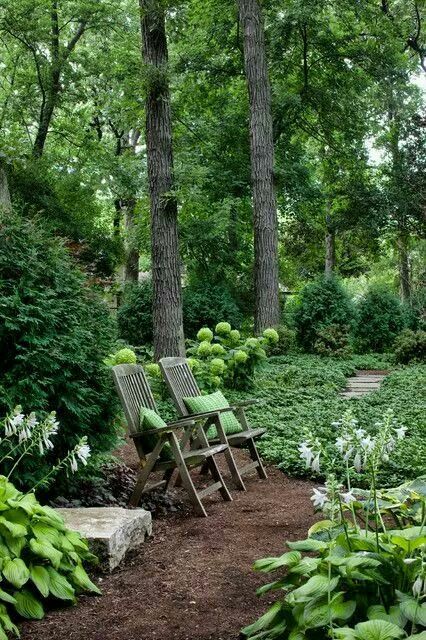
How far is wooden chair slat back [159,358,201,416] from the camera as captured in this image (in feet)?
19.7

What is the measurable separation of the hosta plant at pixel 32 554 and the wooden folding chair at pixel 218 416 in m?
2.22

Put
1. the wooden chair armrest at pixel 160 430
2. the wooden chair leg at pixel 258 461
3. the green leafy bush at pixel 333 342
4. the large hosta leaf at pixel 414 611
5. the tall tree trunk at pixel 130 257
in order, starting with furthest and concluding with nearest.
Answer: the tall tree trunk at pixel 130 257 → the green leafy bush at pixel 333 342 → the wooden chair leg at pixel 258 461 → the wooden chair armrest at pixel 160 430 → the large hosta leaf at pixel 414 611

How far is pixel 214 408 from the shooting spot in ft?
20.2

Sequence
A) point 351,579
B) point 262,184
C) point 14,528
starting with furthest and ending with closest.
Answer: point 262,184, point 14,528, point 351,579

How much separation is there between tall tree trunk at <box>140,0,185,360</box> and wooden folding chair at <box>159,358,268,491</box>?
400 cm

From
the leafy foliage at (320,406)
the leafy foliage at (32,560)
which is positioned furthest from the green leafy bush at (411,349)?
the leafy foliage at (32,560)

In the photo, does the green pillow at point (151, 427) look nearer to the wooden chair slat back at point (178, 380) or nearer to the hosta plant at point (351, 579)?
the wooden chair slat back at point (178, 380)

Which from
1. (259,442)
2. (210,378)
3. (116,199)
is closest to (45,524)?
(259,442)

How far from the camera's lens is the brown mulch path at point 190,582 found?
3166 mm

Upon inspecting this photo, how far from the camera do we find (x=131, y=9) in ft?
65.4

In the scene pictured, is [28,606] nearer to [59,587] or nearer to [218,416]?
[59,587]

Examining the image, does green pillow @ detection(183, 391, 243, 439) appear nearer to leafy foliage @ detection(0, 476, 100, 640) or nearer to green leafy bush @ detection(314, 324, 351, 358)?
leafy foliage @ detection(0, 476, 100, 640)

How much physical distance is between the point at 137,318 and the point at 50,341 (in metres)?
11.5

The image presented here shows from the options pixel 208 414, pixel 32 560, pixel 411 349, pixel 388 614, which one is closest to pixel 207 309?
pixel 411 349
